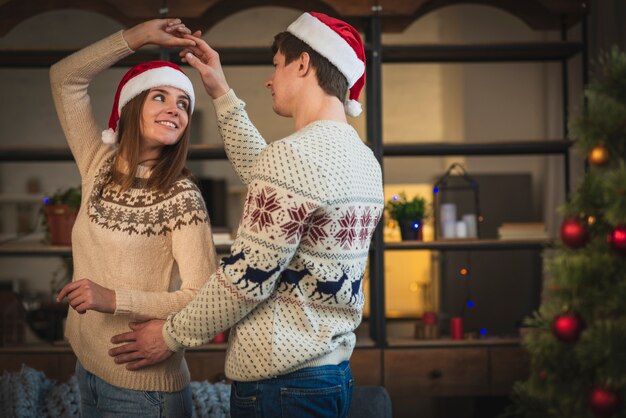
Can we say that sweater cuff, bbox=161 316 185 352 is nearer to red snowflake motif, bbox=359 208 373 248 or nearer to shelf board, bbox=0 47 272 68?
red snowflake motif, bbox=359 208 373 248

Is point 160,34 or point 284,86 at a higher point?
point 160,34

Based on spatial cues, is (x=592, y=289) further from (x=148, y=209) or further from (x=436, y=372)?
(x=436, y=372)

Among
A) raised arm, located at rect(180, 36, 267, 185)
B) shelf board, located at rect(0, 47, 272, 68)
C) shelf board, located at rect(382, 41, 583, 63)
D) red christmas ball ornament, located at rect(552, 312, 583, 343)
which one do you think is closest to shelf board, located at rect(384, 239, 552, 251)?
shelf board, located at rect(382, 41, 583, 63)

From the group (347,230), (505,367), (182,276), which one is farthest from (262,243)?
(505,367)

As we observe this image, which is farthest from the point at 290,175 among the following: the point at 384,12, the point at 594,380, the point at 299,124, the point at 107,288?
the point at 384,12

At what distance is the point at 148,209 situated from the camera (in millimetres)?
1788

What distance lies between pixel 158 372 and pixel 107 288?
0.69 ft

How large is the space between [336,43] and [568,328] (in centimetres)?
70

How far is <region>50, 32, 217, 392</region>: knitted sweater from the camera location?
1749 mm

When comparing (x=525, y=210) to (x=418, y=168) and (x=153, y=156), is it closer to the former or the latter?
(x=418, y=168)

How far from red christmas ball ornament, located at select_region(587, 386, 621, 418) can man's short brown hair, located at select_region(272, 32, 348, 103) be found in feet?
2.39

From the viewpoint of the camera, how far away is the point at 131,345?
1.73 metres

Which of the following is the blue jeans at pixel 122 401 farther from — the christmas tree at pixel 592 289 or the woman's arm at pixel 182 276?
the christmas tree at pixel 592 289

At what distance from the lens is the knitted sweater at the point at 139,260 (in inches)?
68.9
